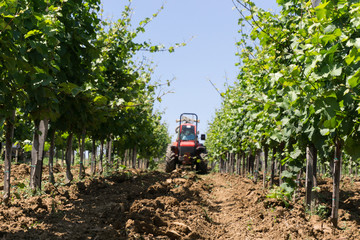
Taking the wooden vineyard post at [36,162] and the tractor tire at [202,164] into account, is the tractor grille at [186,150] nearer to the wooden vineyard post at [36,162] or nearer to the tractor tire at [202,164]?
the tractor tire at [202,164]

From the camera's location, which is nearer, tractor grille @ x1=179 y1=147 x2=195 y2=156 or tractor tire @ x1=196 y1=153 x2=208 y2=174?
tractor grille @ x1=179 y1=147 x2=195 y2=156

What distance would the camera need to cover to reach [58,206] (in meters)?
6.83

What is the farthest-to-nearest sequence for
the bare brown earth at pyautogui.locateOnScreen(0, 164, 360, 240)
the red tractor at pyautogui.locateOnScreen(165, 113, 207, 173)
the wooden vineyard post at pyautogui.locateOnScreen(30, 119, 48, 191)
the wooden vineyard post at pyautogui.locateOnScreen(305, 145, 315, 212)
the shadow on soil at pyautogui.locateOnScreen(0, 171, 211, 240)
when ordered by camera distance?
1. the red tractor at pyautogui.locateOnScreen(165, 113, 207, 173)
2. the wooden vineyard post at pyautogui.locateOnScreen(30, 119, 48, 191)
3. the wooden vineyard post at pyautogui.locateOnScreen(305, 145, 315, 212)
4. the bare brown earth at pyautogui.locateOnScreen(0, 164, 360, 240)
5. the shadow on soil at pyautogui.locateOnScreen(0, 171, 211, 240)

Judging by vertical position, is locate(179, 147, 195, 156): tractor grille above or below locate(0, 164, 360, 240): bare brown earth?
above

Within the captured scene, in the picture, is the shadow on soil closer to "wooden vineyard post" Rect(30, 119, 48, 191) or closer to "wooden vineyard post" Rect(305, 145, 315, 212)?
"wooden vineyard post" Rect(30, 119, 48, 191)

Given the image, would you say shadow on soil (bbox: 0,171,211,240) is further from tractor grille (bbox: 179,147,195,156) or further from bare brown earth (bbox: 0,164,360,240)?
tractor grille (bbox: 179,147,195,156)

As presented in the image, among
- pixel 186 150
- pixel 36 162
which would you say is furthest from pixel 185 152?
pixel 36 162

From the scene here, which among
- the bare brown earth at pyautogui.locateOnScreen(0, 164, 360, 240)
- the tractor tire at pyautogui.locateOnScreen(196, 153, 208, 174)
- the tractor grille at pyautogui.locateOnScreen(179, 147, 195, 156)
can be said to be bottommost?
the bare brown earth at pyautogui.locateOnScreen(0, 164, 360, 240)

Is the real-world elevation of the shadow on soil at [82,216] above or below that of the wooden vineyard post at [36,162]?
below

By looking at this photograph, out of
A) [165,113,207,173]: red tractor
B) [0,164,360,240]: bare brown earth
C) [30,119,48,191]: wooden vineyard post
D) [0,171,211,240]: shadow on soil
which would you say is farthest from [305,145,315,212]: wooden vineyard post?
[165,113,207,173]: red tractor

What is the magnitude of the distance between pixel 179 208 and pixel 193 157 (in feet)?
42.9

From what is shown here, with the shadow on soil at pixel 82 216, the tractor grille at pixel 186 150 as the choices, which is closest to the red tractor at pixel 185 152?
the tractor grille at pixel 186 150

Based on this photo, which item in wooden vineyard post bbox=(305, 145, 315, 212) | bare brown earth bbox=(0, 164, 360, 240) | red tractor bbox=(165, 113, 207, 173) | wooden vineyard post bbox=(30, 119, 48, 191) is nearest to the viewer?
bare brown earth bbox=(0, 164, 360, 240)

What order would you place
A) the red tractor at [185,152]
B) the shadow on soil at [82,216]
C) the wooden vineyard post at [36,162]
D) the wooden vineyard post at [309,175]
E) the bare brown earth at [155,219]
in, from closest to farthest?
the shadow on soil at [82,216], the bare brown earth at [155,219], the wooden vineyard post at [309,175], the wooden vineyard post at [36,162], the red tractor at [185,152]
